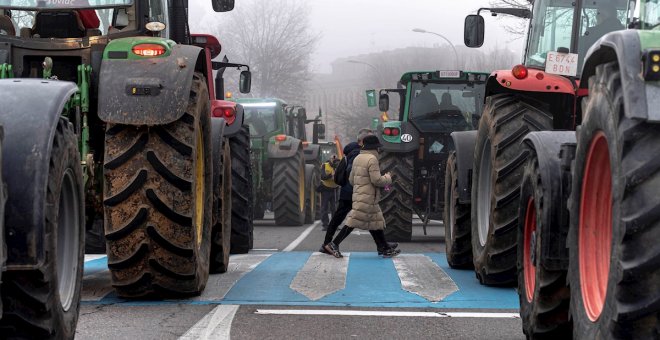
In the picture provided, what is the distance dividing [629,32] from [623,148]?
58cm

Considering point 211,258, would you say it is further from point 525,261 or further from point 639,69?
point 639,69

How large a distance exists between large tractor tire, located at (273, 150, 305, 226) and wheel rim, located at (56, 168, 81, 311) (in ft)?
51.9

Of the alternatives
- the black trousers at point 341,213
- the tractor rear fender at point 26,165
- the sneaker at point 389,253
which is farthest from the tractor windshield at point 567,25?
the tractor rear fender at point 26,165

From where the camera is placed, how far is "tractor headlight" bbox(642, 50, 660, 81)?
13.2 ft

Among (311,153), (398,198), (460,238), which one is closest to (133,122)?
(460,238)

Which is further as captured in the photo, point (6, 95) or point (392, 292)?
point (392, 292)

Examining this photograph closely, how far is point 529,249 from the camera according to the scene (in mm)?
6441

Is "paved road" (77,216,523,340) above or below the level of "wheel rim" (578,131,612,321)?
below

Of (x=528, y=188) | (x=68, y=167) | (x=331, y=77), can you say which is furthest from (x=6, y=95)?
(x=331, y=77)

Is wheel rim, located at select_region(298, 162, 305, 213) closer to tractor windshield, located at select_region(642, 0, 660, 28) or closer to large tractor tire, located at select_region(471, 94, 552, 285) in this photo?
large tractor tire, located at select_region(471, 94, 552, 285)

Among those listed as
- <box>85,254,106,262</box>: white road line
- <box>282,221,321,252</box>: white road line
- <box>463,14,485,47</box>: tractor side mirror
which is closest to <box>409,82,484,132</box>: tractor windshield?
<box>282,221,321,252</box>: white road line

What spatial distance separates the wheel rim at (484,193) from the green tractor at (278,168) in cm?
1124

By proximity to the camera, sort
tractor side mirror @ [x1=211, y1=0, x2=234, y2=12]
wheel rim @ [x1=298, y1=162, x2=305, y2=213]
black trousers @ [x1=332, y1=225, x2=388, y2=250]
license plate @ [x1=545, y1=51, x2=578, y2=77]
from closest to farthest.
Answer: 1. license plate @ [x1=545, y1=51, x2=578, y2=77]
2. tractor side mirror @ [x1=211, y1=0, x2=234, y2=12]
3. black trousers @ [x1=332, y1=225, x2=388, y2=250]
4. wheel rim @ [x1=298, y1=162, x2=305, y2=213]

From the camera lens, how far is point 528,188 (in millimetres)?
6297
